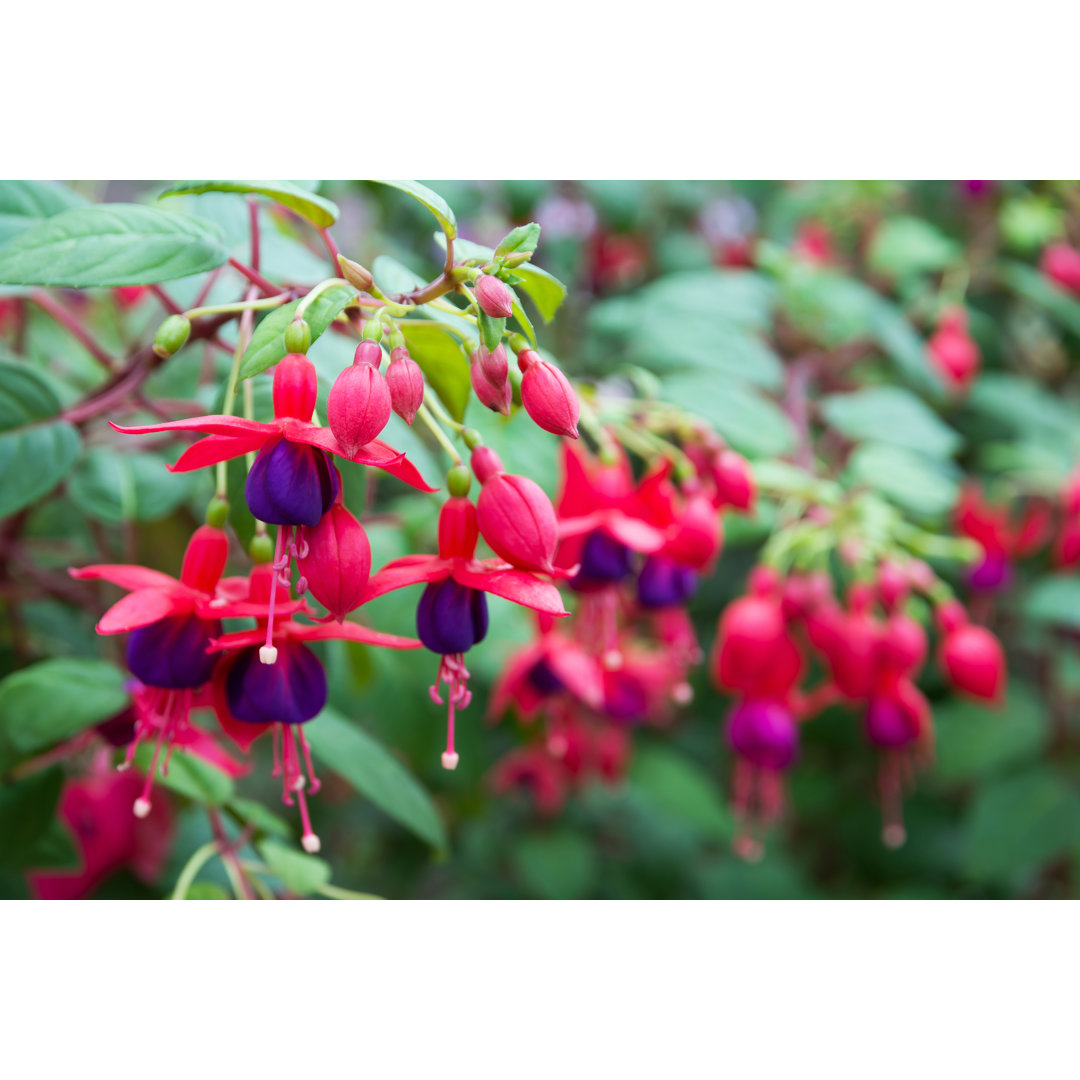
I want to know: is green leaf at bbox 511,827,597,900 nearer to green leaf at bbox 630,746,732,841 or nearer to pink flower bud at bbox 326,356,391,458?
green leaf at bbox 630,746,732,841

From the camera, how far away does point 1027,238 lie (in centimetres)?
156

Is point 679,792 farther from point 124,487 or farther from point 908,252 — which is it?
point 124,487

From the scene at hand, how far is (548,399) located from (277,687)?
0.21 meters

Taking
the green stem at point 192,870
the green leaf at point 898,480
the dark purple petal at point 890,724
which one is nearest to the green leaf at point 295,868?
the green stem at point 192,870

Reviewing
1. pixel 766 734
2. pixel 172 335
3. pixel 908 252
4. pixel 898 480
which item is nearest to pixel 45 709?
pixel 172 335

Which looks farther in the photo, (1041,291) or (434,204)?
(1041,291)

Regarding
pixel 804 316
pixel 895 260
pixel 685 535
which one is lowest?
pixel 685 535

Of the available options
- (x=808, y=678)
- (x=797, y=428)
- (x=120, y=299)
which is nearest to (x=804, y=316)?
(x=797, y=428)

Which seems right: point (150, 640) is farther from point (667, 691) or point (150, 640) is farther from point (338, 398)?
point (667, 691)

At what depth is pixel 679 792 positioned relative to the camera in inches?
60.4

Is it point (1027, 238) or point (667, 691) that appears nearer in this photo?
point (667, 691)

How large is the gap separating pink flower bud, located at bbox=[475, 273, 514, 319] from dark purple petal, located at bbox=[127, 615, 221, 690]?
Result: 0.22 meters

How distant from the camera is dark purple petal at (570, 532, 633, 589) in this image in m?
0.70
